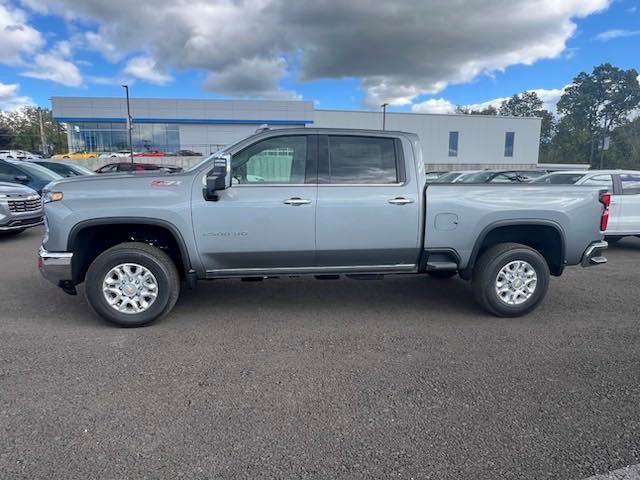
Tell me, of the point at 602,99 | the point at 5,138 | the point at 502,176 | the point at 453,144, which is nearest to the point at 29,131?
the point at 5,138

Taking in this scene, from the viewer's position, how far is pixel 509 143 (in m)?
54.7

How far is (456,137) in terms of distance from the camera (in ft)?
172

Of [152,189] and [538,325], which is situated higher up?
[152,189]

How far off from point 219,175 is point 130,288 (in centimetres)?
148

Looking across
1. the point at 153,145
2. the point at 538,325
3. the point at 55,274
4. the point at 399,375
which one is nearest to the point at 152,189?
the point at 55,274

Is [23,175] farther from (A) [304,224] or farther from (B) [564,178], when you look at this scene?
(B) [564,178]

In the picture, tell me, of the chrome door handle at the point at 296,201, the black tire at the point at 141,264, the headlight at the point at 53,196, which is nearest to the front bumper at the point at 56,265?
the black tire at the point at 141,264

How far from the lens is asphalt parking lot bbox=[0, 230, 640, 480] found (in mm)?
2424

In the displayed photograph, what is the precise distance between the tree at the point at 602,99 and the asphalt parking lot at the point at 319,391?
8356 cm

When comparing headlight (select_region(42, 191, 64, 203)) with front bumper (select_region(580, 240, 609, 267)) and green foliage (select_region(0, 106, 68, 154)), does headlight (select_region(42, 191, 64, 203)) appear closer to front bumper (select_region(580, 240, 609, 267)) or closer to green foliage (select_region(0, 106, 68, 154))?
front bumper (select_region(580, 240, 609, 267))

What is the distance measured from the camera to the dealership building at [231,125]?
5003 cm

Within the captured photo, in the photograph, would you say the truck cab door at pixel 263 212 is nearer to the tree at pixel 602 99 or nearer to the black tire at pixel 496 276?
the black tire at pixel 496 276

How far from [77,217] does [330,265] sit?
8.34 ft

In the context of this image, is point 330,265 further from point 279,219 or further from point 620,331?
point 620,331
